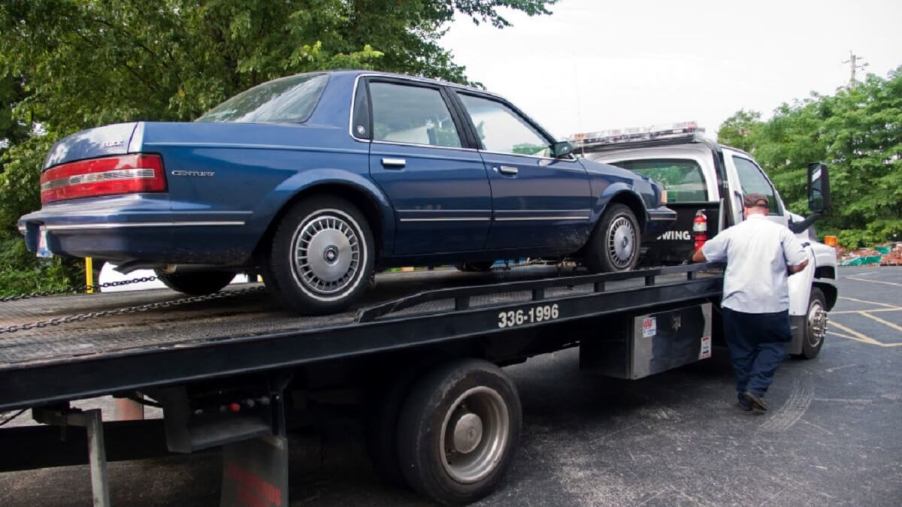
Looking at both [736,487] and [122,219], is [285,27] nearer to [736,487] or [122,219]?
[122,219]

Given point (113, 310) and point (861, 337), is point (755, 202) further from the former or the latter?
point (113, 310)

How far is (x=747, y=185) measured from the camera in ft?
21.6

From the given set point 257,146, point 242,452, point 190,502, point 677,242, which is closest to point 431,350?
point 242,452

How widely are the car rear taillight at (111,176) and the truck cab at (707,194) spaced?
4.36 meters

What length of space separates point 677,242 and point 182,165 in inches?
193

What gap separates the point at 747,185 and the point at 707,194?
2.08ft

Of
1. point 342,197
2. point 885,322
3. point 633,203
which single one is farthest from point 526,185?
point 885,322

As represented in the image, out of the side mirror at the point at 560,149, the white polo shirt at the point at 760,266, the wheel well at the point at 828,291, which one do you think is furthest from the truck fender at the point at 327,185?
the wheel well at the point at 828,291

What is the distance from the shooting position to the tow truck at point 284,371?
7.88 ft

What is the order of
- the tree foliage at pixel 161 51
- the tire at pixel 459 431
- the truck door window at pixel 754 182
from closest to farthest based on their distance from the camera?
the tire at pixel 459 431
the truck door window at pixel 754 182
the tree foliage at pixel 161 51

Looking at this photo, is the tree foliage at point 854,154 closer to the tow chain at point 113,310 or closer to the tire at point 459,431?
the tire at point 459,431

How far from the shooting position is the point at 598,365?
16.2ft

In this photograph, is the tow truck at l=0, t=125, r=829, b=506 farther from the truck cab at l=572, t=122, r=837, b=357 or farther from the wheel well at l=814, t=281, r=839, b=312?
the wheel well at l=814, t=281, r=839, b=312

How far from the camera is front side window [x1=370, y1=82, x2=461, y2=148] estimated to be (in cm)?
370
